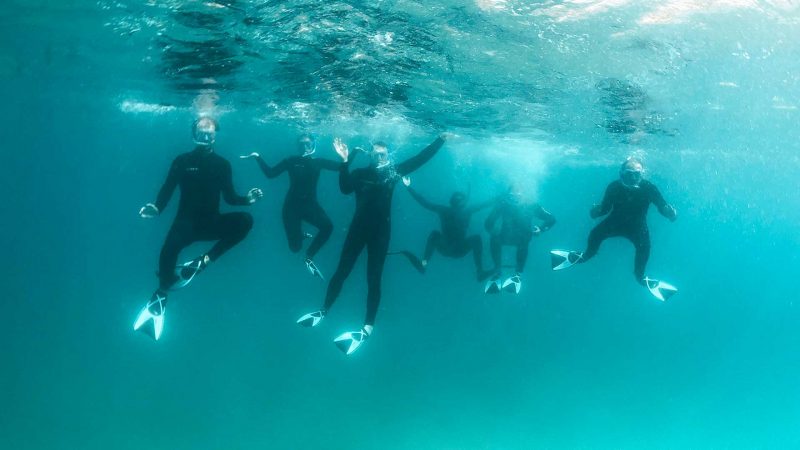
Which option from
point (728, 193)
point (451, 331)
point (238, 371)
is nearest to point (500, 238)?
point (238, 371)

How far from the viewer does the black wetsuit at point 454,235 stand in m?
13.5

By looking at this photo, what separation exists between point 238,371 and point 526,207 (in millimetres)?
24525

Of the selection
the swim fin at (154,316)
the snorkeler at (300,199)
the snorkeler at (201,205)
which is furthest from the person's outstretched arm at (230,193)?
the snorkeler at (300,199)

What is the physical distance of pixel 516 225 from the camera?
1335 cm

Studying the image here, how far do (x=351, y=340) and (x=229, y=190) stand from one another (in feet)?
11.1

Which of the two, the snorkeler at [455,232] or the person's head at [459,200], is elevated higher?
the person's head at [459,200]

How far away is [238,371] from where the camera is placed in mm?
31031

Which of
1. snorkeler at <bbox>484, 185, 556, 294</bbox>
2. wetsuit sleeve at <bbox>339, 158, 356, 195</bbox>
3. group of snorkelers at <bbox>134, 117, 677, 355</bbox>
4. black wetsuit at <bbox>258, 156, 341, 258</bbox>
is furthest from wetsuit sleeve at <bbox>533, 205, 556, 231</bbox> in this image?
wetsuit sleeve at <bbox>339, 158, 356, 195</bbox>

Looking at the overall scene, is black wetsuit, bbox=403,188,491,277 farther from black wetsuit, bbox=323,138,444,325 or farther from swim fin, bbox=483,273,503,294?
black wetsuit, bbox=323,138,444,325

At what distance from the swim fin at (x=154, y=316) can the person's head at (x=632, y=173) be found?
8.87 metres

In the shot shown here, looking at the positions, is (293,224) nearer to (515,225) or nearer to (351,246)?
(351,246)

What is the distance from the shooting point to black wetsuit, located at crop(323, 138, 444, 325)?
881 cm

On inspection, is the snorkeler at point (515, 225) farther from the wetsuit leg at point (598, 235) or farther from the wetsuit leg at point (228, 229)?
the wetsuit leg at point (228, 229)

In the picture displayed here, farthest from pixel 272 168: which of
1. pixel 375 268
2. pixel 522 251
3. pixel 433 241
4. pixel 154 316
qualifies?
pixel 522 251
